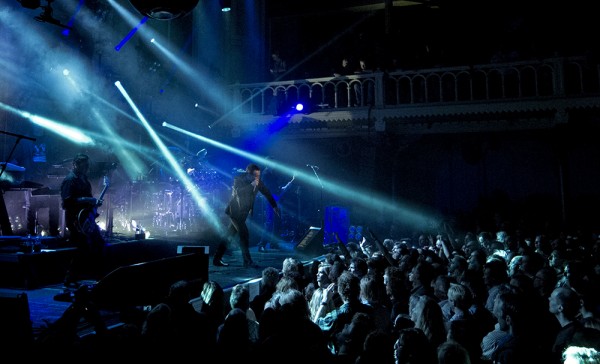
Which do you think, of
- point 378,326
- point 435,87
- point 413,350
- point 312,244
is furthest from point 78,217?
point 435,87

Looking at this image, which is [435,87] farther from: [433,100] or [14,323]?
[14,323]

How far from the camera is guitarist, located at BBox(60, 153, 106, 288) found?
572cm

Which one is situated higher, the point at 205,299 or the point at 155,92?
the point at 155,92

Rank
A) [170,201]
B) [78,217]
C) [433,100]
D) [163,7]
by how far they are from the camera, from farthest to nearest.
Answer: [433,100] → [170,201] → [78,217] → [163,7]

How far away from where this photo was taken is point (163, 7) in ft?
13.9

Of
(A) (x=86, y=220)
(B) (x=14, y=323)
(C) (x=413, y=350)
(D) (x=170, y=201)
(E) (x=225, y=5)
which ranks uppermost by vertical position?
(E) (x=225, y=5)

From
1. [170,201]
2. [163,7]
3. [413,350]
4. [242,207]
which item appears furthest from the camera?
[170,201]

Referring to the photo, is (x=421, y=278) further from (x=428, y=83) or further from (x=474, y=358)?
(x=428, y=83)

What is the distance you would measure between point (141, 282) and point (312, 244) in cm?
535

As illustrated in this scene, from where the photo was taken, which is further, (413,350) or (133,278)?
(133,278)

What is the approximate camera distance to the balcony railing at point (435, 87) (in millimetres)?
12297

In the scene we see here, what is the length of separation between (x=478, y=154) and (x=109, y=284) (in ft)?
44.4

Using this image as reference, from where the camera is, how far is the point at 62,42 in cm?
1249

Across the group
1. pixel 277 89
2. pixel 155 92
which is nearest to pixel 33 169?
pixel 155 92
